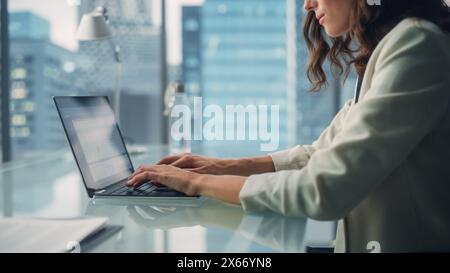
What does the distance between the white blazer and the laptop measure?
0.84 ft

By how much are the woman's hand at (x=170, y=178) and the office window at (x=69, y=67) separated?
50.5 inches

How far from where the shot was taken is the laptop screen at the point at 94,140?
932 millimetres

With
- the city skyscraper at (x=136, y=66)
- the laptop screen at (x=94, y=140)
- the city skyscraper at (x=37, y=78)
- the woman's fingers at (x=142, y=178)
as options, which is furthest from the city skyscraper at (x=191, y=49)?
the woman's fingers at (x=142, y=178)

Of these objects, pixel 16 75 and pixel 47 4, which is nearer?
pixel 16 75

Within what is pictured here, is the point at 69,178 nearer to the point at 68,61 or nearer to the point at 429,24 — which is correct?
the point at 429,24

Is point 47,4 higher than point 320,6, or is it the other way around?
point 47,4

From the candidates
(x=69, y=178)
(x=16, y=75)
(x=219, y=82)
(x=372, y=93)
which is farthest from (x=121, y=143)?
(x=219, y=82)
